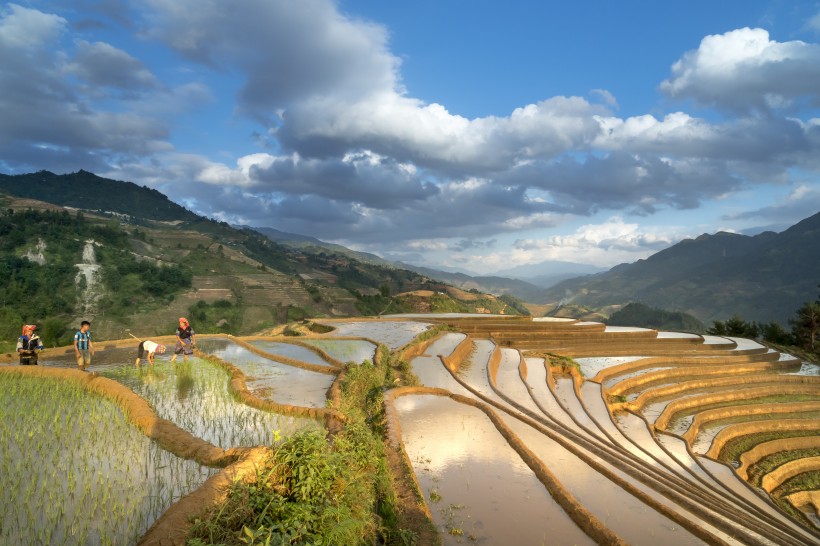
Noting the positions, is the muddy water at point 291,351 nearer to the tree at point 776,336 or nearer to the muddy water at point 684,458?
the muddy water at point 684,458

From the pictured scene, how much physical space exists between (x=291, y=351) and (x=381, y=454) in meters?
9.94

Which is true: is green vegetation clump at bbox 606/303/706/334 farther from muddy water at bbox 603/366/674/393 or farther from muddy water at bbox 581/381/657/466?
muddy water at bbox 581/381/657/466

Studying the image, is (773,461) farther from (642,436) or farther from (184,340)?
(184,340)

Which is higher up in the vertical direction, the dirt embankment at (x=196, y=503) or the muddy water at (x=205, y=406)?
the dirt embankment at (x=196, y=503)

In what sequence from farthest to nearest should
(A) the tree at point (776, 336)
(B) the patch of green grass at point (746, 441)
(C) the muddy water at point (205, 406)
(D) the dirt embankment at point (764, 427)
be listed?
(A) the tree at point (776, 336) → (D) the dirt embankment at point (764, 427) → (B) the patch of green grass at point (746, 441) → (C) the muddy water at point (205, 406)

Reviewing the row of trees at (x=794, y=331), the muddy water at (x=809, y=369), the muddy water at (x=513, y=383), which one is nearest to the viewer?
the muddy water at (x=513, y=383)

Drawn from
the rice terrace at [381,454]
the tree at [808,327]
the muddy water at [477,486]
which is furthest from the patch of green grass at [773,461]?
the tree at [808,327]

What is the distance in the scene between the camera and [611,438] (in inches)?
427

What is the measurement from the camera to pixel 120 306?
45.9 meters

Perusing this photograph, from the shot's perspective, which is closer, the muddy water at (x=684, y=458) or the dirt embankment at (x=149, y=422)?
the dirt embankment at (x=149, y=422)

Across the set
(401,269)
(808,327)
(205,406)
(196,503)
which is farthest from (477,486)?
(401,269)

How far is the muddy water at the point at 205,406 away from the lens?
6.93 meters

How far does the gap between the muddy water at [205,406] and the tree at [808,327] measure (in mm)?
37327

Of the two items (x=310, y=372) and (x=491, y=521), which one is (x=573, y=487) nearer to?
(x=491, y=521)
